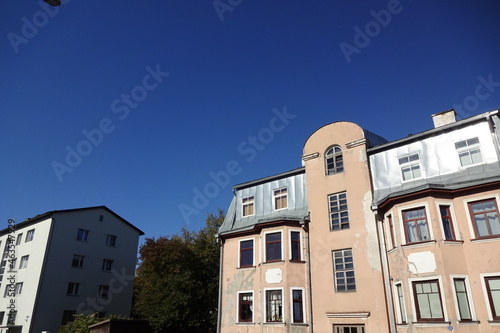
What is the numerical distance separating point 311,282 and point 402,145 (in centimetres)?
918

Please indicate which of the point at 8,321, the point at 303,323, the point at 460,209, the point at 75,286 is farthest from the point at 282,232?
the point at 8,321

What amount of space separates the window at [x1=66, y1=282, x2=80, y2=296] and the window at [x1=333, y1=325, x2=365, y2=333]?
94.7 feet

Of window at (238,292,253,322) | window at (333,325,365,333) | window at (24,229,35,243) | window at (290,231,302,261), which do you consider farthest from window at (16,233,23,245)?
window at (333,325,365,333)

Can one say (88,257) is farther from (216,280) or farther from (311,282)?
(311,282)

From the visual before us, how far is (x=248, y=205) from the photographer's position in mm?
25609

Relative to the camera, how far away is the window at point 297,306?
19953 millimetres

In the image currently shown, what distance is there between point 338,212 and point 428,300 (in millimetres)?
6649

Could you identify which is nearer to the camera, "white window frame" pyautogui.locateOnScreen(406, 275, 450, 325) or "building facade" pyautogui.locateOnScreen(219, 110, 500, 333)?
"white window frame" pyautogui.locateOnScreen(406, 275, 450, 325)

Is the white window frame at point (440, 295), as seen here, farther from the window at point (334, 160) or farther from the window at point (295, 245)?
the window at point (334, 160)

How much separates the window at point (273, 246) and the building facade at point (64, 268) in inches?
937

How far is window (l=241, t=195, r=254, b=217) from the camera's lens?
25.3m

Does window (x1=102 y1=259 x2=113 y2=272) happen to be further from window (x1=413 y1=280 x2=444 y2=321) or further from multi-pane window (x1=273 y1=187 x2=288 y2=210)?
window (x1=413 y1=280 x2=444 y2=321)

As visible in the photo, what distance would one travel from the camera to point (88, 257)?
3891cm

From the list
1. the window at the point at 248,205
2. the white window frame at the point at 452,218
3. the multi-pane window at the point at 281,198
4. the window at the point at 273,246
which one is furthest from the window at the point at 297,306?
the white window frame at the point at 452,218
